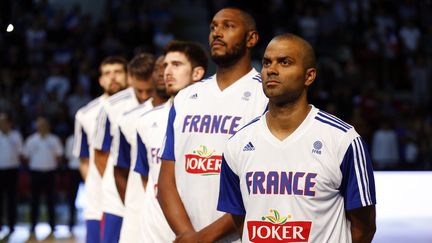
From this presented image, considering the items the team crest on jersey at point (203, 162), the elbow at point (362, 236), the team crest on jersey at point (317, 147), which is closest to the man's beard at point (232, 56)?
the team crest on jersey at point (203, 162)

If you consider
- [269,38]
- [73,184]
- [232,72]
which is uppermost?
[269,38]

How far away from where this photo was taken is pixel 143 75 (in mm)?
8023

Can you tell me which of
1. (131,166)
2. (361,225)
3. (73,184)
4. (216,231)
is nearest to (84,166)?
(131,166)

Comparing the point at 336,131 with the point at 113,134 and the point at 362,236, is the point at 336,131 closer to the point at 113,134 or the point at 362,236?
the point at 362,236

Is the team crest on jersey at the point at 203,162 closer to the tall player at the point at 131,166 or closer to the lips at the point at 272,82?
the lips at the point at 272,82

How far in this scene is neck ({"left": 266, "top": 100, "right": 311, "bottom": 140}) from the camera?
15.1 ft

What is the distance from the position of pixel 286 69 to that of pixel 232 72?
974 millimetres

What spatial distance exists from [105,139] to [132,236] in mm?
1522

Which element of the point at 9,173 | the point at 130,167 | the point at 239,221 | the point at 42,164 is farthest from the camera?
the point at 42,164

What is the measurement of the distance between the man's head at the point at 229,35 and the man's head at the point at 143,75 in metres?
2.63

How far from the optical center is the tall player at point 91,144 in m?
9.42

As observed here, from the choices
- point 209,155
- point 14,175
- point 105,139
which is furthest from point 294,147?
point 14,175

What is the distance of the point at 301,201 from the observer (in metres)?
4.48

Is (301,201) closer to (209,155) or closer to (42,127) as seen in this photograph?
(209,155)
